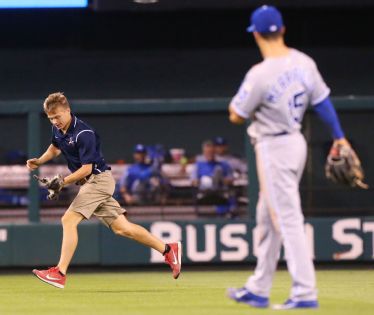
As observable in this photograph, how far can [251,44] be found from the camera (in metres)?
15.7

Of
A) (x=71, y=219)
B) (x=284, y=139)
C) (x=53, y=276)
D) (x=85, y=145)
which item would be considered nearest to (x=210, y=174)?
(x=71, y=219)

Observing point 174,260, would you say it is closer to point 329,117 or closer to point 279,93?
point 329,117

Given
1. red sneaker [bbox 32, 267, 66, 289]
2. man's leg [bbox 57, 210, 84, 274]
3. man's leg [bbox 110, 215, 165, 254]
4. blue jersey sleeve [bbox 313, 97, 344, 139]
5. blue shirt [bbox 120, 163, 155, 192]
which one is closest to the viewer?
blue jersey sleeve [bbox 313, 97, 344, 139]

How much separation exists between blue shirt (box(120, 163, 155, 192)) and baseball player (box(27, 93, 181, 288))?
255 centimetres

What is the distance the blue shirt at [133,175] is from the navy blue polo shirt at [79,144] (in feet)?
9.17

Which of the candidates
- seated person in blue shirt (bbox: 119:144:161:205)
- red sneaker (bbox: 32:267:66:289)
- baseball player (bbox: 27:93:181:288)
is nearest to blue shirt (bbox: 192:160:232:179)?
seated person in blue shirt (bbox: 119:144:161:205)

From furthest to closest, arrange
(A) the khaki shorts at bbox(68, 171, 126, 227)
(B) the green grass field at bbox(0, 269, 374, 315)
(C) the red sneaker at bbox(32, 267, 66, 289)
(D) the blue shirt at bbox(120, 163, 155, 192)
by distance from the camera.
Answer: (D) the blue shirt at bbox(120, 163, 155, 192) < (A) the khaki shorts at bbox(68, 171, 126, 227) < (C) the red sneaker at bbox(32, 267, 66, 289) < (B) the green grass field at bbox(0, 269, 374, 315)

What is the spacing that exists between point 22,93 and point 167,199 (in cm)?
427

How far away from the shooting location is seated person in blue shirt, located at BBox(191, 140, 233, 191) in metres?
12.1

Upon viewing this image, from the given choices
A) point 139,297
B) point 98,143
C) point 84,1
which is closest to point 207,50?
point 84,1

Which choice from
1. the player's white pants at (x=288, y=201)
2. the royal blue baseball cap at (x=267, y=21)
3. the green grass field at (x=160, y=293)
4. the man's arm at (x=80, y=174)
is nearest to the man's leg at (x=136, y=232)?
the green grass field at (x=160, y=293)

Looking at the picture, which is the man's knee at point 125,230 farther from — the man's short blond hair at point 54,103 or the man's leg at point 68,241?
the man's short blond hair at point 54,103

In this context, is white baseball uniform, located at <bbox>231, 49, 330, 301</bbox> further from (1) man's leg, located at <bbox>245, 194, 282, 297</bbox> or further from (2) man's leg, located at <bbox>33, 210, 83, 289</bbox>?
(2) man's leg, located at <bbox>33, 210, 83, 289</bbox>

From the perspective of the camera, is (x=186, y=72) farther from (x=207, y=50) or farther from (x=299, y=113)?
(x=299, y=113)
